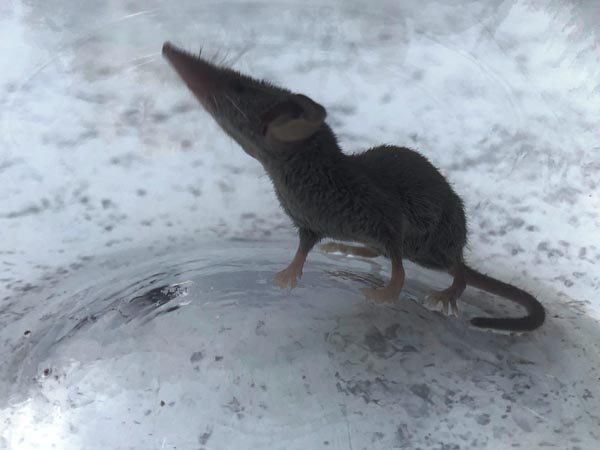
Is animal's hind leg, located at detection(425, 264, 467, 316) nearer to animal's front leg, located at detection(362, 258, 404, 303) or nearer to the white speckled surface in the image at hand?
Result: the white speckled surface

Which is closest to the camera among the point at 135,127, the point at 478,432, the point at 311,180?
the point at 311,180

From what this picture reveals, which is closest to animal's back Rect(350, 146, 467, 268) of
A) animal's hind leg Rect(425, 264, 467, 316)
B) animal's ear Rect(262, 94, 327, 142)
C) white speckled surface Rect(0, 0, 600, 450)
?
animal's hind leg Rect(425, 264, 467, 316)

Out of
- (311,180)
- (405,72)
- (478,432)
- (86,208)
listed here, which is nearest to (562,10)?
(405,72)

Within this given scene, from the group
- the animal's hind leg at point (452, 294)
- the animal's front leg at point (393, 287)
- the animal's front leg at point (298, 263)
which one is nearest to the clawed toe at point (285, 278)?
the animal's front leg at point (298, 263)

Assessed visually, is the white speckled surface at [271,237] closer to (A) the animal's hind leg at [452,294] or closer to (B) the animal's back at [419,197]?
(A) the animal's hind leg at [452,294]

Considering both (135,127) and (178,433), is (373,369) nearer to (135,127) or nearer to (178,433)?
(178,433)
